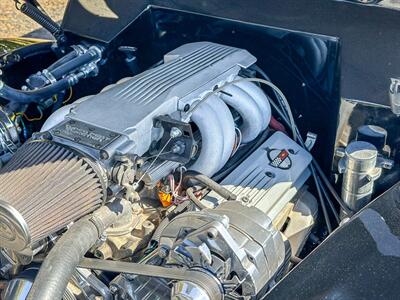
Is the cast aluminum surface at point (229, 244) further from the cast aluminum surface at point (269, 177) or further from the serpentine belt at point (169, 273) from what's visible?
the cast aluminum surface at point (269, 177)

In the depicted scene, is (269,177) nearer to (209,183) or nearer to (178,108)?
(209,183)

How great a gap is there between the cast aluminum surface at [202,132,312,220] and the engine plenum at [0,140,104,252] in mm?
385

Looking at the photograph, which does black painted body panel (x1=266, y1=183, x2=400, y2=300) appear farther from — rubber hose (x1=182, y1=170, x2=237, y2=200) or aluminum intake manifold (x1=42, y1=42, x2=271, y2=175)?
aluminum intake manifold (x1=42, y1=42, x2=271, y2=175)

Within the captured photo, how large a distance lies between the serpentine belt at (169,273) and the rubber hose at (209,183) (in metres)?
0.31

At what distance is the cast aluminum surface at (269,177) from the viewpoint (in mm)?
2002

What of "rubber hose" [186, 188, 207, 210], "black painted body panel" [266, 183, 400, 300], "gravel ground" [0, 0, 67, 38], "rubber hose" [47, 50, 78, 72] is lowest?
"gravel ground" [0, 0, 67, 38]

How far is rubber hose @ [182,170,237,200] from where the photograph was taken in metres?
1.94

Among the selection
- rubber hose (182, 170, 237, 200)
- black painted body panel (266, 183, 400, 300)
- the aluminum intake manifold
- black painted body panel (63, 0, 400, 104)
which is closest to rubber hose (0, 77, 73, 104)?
the aluminum intake manifold

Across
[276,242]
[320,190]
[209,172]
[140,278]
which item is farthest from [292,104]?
[140,278]

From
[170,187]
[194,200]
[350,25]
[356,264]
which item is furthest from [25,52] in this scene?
[356,264]

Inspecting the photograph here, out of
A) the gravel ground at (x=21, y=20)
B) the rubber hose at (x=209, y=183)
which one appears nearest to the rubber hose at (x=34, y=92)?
the rubber hose at (x=209, y=183)

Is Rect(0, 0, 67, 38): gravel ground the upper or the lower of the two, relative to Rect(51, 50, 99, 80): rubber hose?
lower

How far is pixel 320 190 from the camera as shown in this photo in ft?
7.27

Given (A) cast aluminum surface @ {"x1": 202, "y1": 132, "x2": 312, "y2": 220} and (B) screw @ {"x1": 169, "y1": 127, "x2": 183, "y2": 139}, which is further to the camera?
(A) cast aluminum surface @ {"x1": 202, "y1": 132, "x2": 312, "y2": 220}
